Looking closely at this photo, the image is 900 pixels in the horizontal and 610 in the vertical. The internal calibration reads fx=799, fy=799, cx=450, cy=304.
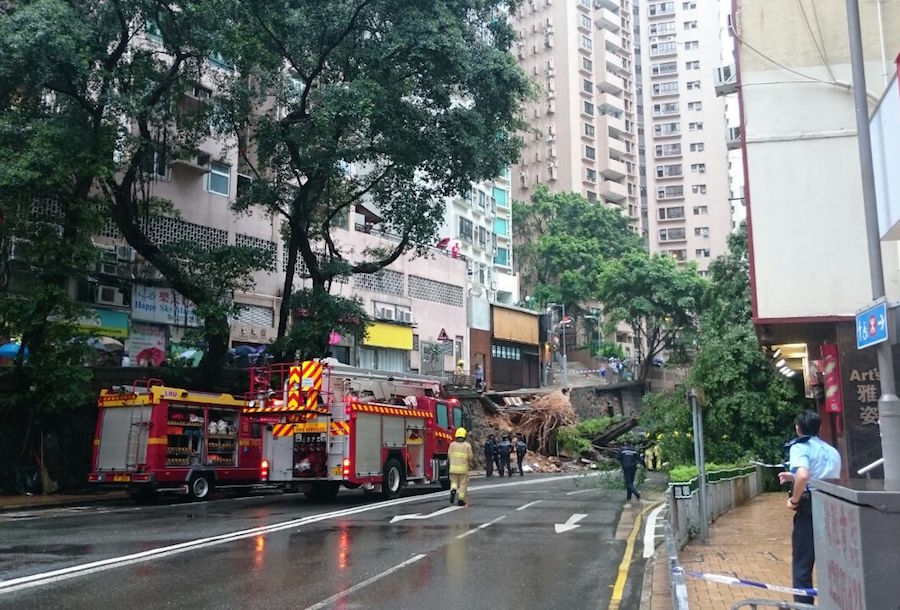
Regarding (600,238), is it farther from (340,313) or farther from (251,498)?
(251,498)

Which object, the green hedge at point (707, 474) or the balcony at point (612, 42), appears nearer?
the green hedge at point (707, 474)

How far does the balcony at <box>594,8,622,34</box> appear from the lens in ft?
268

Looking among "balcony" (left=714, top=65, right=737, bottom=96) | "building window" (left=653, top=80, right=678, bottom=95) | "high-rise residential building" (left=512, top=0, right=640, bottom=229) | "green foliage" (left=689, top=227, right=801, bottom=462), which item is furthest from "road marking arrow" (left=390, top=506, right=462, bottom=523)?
"building window" (left=653, top=80, right=678, bottom=95)

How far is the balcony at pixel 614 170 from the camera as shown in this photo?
79.6m

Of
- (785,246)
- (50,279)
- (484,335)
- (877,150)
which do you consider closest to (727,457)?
(785,246)

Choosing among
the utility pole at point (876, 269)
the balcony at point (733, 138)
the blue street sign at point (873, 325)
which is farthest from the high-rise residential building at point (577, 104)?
the blue street sign at point (873, 325)

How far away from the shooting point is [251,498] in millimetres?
20625

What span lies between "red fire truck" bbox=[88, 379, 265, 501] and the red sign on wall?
39.7ft

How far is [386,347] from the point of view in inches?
1511

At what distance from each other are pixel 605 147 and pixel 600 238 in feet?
66.7

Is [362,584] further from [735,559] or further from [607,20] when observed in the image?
[607,20]

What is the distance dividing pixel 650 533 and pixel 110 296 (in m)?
21.0

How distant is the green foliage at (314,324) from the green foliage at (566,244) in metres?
33.2

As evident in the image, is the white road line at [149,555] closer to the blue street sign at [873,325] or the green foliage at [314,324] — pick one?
the blue street sign at [873,325]
